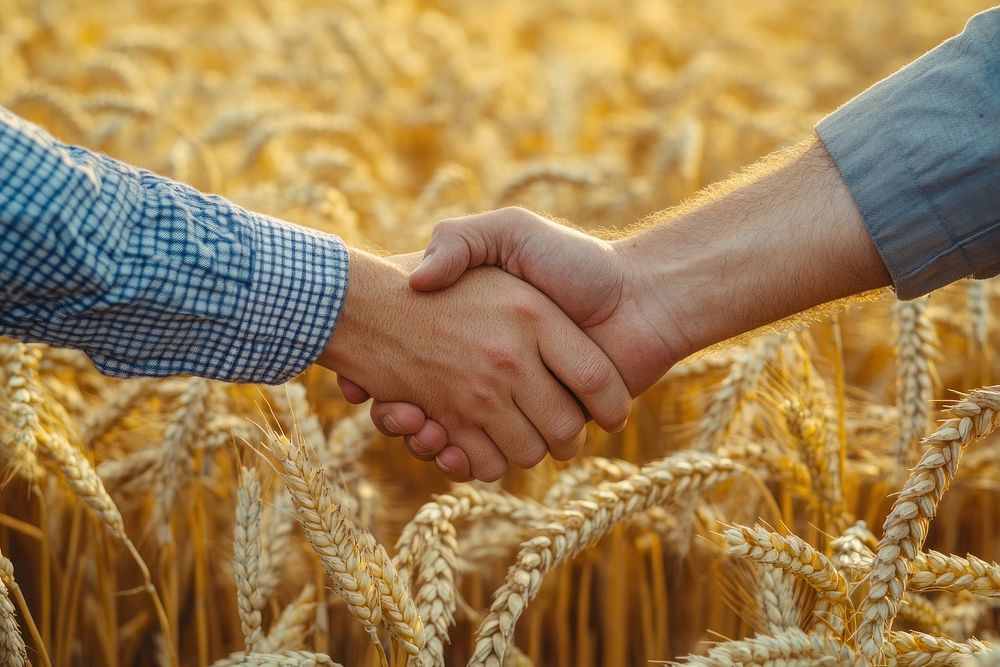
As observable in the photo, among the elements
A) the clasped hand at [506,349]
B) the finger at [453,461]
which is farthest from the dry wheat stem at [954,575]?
the finger at [453,461]

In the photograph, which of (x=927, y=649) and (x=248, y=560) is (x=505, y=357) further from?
(x=927, y=649)

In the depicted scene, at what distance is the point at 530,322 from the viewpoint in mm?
1768

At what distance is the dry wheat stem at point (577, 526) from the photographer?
1159 mm

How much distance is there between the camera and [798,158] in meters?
1.60

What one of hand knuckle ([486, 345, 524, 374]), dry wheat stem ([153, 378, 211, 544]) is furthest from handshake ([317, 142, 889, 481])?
dry wheat stem ([153, 378, 211, 544])

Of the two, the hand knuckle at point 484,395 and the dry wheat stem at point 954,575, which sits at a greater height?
the hand knuckle at point 484,395

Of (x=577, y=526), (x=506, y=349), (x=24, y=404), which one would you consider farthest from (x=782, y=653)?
(x=24, y=404)

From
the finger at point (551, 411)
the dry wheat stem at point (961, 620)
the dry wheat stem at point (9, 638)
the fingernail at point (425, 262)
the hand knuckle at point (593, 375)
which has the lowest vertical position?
the dry wheat stem at point (9, 638)

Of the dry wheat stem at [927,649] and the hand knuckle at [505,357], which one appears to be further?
the hand knuckle at [505,357]

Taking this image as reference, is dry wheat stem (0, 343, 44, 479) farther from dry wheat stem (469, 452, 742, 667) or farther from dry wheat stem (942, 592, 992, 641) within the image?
dry wheat stem (942, 592, 992, 641)

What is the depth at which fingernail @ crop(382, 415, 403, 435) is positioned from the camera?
5.79ft

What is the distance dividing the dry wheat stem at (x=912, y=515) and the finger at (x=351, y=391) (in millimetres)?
1079

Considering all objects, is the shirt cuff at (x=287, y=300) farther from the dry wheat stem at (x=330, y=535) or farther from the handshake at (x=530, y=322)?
the dry wheat stem at (x=330, y=535)

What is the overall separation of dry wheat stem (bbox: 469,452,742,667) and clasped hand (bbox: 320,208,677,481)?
0.33 m
